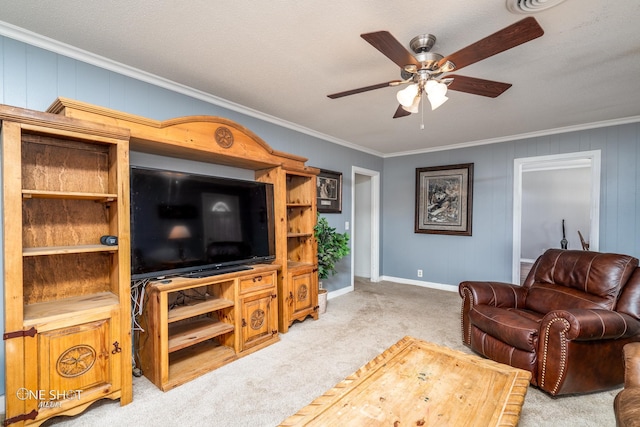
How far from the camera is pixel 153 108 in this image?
8.23ft

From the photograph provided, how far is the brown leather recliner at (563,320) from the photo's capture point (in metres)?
1.94

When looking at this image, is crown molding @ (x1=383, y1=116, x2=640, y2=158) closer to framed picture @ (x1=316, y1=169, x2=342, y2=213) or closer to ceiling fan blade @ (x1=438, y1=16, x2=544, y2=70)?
framed picture @ (x1=316, y1=169, x2=342, y2=213)

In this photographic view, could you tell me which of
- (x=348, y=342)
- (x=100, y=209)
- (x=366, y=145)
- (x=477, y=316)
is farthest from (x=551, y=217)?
(x=100, y=209)

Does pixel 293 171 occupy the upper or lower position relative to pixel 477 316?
upper

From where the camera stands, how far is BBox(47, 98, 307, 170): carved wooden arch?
188 centimetres

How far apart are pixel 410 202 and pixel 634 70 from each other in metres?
3.26

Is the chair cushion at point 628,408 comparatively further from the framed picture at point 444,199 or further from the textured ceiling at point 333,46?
the framed picture at point 444,199

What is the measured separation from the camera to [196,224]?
7.95 feet

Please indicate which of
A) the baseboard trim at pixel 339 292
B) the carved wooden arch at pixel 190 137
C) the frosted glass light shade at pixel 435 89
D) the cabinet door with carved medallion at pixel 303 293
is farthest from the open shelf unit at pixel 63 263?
the baseboard trim at pixel 339 292

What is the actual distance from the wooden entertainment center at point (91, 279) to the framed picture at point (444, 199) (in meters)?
3.27

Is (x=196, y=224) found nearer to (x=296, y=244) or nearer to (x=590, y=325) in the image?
(x=296, y=244)

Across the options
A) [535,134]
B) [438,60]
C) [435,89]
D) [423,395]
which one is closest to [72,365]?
[423,395]

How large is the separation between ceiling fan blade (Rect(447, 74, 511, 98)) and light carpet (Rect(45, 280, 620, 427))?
2112 mm

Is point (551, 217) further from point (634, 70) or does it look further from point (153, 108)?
point (153, 108)
